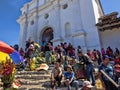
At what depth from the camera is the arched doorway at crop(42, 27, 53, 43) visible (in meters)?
21.7

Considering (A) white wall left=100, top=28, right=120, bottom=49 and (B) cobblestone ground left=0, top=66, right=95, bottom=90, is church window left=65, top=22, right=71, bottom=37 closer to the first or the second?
(A) white wall left=100, top=28, right=120, bottom=49

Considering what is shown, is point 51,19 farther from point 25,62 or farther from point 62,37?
point 25,62

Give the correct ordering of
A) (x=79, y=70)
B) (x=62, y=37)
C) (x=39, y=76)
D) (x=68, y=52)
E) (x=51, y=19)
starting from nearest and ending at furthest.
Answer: (x=79, y=70), (x=39, y=76), (x=68, y=52), (x=62, y=37), (x=51, y=19)

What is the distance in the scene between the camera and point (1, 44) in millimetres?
6973

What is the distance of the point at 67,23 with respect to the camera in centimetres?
1981

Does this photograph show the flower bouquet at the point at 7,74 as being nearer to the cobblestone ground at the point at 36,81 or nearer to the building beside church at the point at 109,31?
the cobblestone ground at the point at 36,81

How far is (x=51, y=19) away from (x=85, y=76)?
1458 cm

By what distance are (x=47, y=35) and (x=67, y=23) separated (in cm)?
354

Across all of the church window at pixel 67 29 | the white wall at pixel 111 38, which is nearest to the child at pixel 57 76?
the white wall at pixel 111 38

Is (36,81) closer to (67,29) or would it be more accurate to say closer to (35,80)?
(35,80)

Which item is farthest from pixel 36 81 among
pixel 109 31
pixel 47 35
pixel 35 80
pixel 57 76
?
pixel 47 35

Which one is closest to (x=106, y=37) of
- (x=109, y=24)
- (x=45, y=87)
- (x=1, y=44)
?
(x=109, y=24)

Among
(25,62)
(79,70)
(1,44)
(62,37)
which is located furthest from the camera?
(62,37)

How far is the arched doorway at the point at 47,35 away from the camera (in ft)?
71.3
